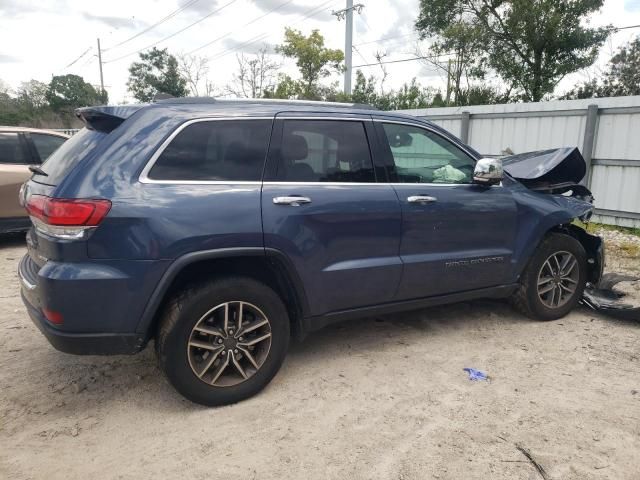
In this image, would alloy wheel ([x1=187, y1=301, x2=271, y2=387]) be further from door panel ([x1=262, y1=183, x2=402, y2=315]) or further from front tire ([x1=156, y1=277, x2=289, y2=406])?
door panel ([x1=262, y1=183, x2=402, y2=315])

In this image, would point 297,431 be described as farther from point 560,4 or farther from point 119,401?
point 560,4

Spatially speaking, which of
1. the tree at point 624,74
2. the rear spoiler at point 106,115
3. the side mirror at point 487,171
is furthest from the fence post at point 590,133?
the tree at point 624,74

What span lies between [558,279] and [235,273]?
9.86ft

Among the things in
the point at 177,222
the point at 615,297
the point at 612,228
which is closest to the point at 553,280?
the point at 615,297

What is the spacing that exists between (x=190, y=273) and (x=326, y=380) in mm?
Answer: 1208

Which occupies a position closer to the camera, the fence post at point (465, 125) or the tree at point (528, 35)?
the fence post at point (465, 125)

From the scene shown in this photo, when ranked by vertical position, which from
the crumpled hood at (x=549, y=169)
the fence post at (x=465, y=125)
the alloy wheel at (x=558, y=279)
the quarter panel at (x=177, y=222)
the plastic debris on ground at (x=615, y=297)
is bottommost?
the plastic debris on ground at (x=615, y=297)

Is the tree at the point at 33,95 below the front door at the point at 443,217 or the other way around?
A: the other way around

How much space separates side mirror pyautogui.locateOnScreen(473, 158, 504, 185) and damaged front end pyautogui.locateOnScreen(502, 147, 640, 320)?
0.78 meters

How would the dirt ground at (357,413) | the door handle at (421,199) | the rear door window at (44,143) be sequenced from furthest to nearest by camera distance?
the rear door window at (44,143)
the door handle at (421,199)
the dirt ground at (357,413)

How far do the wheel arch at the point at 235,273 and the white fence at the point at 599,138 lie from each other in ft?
21.2

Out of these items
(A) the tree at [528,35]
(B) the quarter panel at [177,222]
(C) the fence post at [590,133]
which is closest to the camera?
(B) the quarter panel at [177,222]

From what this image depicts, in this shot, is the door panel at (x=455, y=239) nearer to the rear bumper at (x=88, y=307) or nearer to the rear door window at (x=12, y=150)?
the rear bumper at (x=88, y=307)

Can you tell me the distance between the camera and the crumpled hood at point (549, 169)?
4363mm
